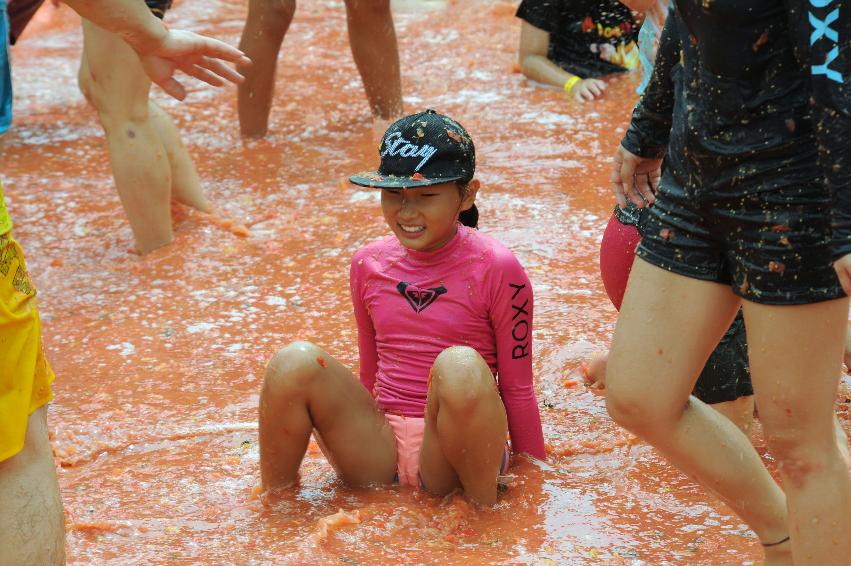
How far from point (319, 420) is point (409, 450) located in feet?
0.80

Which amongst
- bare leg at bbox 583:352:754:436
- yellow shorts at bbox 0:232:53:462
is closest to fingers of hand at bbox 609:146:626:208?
bare leg at bbox 583:352:754:436

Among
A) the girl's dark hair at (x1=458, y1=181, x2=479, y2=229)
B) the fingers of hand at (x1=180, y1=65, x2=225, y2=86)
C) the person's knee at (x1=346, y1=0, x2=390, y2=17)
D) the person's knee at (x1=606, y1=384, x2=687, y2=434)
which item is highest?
the fingers of hand at (x1=180, y1=65, x2=225, y2=86)

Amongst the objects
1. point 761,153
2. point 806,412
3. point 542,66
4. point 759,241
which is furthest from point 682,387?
point 542,66

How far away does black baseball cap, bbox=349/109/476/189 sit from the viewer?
2.93 meters

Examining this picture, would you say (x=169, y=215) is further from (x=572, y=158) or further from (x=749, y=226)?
(x=749, y=226)

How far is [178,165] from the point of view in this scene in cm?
523

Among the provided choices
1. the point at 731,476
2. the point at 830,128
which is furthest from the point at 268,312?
the point at 830,128

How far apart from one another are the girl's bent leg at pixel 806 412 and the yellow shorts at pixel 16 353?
132cm

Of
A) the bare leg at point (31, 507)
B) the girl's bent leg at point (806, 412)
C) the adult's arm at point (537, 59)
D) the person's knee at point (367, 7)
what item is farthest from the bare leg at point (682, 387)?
the adult's arm at point (537, 59)

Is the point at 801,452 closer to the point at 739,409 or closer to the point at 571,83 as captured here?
the point at 739,409

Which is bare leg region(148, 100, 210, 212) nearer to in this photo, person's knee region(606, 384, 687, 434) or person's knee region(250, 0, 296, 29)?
person's knee region(250, 0, 296, 29)

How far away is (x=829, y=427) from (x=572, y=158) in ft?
11.8

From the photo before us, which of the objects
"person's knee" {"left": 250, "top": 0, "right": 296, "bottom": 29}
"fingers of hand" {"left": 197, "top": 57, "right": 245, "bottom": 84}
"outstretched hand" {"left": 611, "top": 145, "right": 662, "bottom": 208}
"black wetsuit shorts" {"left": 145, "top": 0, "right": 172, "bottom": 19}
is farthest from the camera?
"person's knee" {"left": 250, "top": 0, "right": 296, "bottom": 29}

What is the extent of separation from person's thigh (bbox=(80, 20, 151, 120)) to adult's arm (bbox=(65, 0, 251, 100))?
1567 mm
